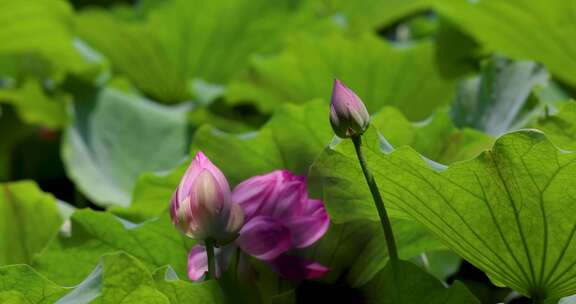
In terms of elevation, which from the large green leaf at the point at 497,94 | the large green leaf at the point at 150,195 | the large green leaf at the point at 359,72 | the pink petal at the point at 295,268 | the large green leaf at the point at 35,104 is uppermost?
the pink petal at the point at 295,268

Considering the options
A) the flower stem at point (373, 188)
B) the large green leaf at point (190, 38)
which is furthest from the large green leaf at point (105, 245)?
the large green leaf at point (190, 38)

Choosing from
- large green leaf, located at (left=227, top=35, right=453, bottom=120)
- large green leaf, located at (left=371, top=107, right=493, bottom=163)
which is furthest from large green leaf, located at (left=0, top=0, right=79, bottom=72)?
large green leaf, located at (left=371, top=107, right=493, bottom=163)

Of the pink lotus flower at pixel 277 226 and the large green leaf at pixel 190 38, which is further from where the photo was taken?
the large green leaf at pixel 190 38

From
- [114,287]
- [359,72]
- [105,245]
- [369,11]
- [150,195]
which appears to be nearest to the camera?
[114,287]

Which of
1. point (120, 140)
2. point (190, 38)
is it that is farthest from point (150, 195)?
point (190, 38)

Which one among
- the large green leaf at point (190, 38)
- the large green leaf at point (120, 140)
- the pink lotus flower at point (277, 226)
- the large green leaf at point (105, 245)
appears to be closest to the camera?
the pink lotus flower at point (277, 226)

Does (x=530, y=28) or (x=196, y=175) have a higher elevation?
(x=196, y=175)

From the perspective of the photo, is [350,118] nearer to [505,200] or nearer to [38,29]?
[505,200]

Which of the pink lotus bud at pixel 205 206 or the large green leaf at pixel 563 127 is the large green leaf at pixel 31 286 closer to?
the pink lotus bud at pixel 205 206
